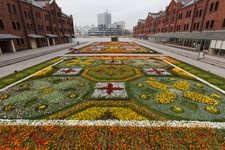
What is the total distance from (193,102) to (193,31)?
37545mm

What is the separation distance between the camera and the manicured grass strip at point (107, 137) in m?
6.03

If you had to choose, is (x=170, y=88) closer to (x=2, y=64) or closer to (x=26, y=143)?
(x=26, y=143)

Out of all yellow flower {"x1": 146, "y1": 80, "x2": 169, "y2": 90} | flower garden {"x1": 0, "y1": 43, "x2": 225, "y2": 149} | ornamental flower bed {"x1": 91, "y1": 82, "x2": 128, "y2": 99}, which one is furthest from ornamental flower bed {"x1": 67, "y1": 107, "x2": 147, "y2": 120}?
yellow flower {"x1": 146, "y1": 80, "x2": 169, "y2": 90}

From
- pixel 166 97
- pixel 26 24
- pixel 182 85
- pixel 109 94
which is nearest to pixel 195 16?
pixel 182 85

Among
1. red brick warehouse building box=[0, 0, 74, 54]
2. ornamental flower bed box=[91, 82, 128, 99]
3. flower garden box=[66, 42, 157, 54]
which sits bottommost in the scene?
ornamental flower bed box=[91, 82, 128, 99]

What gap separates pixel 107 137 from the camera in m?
6.55

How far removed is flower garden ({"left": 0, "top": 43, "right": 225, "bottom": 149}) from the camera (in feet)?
20.6

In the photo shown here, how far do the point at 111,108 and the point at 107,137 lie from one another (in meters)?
2.73

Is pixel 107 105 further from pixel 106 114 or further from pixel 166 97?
pixel 166 97

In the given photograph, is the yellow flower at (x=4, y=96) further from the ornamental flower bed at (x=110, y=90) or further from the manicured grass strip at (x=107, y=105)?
the ornamental flower bed at (x=110, y=90)

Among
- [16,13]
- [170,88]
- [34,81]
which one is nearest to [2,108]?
[34,81]

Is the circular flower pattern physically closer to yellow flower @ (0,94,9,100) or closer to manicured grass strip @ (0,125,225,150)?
manicured grass strip @ (0,125,225,150)

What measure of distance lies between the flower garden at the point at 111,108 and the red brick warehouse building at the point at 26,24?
2215 cm

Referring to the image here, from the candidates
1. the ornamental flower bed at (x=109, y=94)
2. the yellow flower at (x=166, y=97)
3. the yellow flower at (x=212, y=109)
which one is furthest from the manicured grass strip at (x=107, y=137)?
the yellow flower at (x=166, y=97)
